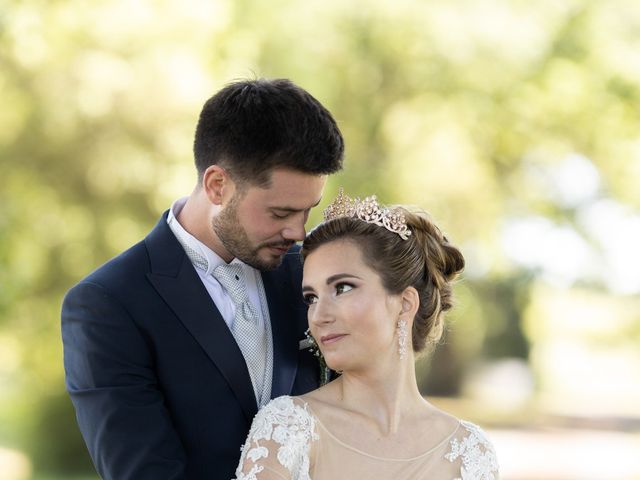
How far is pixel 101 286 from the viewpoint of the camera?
3.15 m

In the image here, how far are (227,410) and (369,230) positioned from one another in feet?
2.20

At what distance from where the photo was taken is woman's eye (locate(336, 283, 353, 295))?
3.14 meters

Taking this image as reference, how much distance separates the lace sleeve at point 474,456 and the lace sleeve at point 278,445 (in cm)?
46

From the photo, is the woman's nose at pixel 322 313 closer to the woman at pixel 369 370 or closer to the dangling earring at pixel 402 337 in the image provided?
the woman at pixel 369 370

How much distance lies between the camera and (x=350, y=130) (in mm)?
12492

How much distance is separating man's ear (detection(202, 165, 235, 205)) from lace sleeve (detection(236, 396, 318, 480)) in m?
0.65

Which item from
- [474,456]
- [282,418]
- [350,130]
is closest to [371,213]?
[282,418]

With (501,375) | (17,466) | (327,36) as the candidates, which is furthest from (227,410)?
(501,375)

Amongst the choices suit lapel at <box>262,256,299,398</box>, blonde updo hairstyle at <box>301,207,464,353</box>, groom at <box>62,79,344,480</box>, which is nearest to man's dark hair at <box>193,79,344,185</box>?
groom at <box>62,79,344,480</box>

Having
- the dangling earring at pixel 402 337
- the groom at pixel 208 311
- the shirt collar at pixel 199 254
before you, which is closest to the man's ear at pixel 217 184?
the groom at pixel 208 311

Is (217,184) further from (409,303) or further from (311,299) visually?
(409,303)

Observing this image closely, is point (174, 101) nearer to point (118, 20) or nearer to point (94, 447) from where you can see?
point (118, 20)

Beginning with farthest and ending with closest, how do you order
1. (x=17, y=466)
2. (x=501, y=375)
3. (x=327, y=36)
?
1. (x=501, y=375)
2. (x=17, y=466)
3. (x=327, y=36)

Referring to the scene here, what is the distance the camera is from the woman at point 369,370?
3092mm
